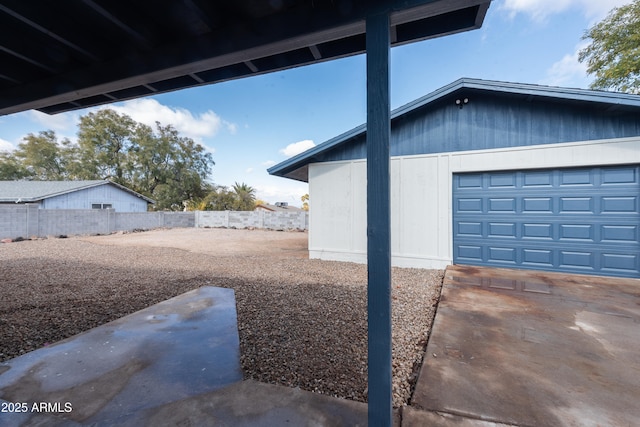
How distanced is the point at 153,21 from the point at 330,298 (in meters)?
3.72

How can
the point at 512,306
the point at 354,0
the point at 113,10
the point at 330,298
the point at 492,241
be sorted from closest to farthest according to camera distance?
1. the point at 354,0
2. the point at 113,10
3. the point at 512,306
4. the point at 330,298
5. the point at 492,241

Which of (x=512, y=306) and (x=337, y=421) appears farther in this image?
(x=512, y=306)

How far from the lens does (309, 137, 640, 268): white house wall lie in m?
5.22

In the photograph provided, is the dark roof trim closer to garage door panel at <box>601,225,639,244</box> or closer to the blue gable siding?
the blue gable siding

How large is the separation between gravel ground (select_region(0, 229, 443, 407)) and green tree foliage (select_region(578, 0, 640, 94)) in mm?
12804

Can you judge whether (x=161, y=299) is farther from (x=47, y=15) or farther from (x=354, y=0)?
(x=354, y=0)

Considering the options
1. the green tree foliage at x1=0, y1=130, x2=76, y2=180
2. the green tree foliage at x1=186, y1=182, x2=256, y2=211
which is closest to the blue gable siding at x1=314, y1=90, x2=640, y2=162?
the green tree foliage at x1=186, y1=182, x2=256, y2=211

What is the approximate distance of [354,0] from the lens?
4.99 feet

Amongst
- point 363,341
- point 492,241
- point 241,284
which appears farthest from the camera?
point 492,241

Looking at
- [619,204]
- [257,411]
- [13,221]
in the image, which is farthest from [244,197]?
[257,411]

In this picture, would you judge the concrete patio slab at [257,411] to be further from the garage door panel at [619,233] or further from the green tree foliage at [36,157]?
the green tree foliage at [36,157]

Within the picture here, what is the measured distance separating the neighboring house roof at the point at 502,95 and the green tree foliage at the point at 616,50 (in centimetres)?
962

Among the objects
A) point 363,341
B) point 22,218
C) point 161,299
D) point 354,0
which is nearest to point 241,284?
point 161,299

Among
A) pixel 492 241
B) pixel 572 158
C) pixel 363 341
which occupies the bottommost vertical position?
pixel 363 341
